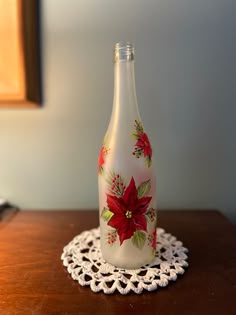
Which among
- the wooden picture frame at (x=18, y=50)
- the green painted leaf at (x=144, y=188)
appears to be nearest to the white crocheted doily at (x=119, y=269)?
the green painted leaf at (x=144, y=188)

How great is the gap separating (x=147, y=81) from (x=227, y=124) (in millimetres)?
228

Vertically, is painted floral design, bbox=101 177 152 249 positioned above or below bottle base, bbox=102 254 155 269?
above

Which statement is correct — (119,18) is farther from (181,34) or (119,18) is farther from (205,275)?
(205,275)

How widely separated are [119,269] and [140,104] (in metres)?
0.40

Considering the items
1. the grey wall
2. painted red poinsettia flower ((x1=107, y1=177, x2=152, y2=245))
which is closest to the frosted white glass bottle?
painted red poinsettia flower ((x1=107, y1=177, x2=152, y2=245))

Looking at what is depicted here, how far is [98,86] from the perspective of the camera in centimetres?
69

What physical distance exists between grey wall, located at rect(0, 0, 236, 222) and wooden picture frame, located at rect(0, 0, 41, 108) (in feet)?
0.10

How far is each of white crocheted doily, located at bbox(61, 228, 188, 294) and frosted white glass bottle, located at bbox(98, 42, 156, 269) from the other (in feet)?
0.06

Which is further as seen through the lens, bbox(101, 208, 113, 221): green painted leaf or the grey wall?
the grey wall

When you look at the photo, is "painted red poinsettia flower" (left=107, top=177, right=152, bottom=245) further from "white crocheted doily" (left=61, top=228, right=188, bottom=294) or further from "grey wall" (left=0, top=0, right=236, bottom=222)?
"grey wall" (left=0, top=0, right=236, bottom=222)

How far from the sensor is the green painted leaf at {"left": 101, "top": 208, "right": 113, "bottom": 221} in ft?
1.45

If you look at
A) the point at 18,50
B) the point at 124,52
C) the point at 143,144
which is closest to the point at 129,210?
the point at 143,144

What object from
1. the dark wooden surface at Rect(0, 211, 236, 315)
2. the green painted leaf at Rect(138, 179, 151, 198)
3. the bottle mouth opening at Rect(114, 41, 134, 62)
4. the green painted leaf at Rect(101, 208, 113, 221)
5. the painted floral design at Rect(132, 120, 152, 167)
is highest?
the bottle mouth opening at Rect(114, 41, 134, 62)

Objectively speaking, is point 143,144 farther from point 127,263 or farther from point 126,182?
point 127,263
